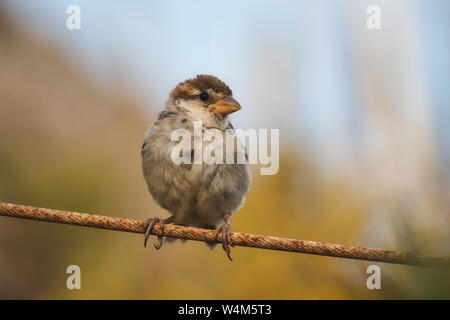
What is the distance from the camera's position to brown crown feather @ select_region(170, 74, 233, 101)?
379 cm

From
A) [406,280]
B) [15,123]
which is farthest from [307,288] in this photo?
[15,123]

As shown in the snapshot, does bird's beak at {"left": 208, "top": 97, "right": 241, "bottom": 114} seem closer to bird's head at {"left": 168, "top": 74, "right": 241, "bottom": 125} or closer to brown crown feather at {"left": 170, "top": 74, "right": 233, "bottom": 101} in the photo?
bird's head at {"left": 168, "top": 74, "right": 241, "bottom": 125}

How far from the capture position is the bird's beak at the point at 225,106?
3627 mm

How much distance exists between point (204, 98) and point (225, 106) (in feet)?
0.64

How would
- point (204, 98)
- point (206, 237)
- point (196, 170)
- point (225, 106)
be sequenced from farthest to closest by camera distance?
point (204, 98)
point (225, 106)
point (196, 170)
point (206, 237)

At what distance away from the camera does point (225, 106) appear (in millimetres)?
3646

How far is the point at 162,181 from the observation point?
3.37 meters

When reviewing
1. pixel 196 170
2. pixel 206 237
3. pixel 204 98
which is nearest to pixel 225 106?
pixel 204 98

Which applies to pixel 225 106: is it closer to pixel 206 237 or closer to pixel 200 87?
pixel 200 87

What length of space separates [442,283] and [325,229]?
188cm

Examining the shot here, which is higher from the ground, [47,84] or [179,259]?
[47,84]

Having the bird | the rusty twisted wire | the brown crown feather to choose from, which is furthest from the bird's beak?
the rusty twisted wire

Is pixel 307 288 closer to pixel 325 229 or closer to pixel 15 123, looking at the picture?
pixel 325 229

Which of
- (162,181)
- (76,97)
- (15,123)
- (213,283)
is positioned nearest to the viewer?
(162,181)
